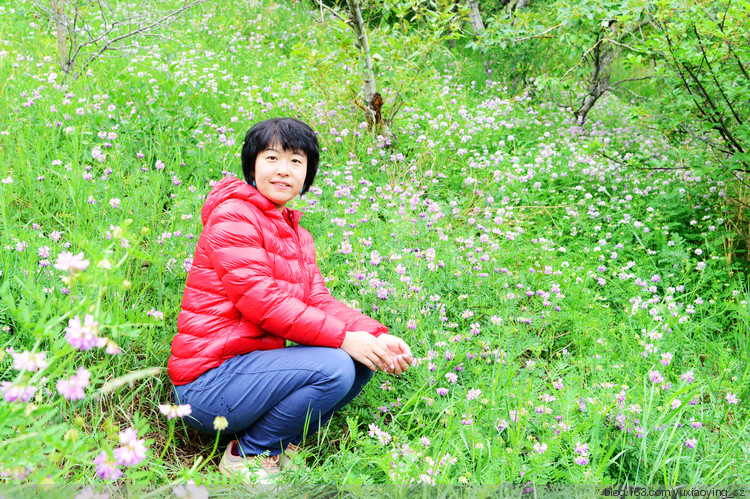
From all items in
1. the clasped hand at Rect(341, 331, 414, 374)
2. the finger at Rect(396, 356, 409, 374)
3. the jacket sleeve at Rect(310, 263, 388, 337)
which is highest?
the jacket sleeve at Rect(310, 263, 388, 337)

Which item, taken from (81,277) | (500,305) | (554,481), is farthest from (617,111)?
(81,277)

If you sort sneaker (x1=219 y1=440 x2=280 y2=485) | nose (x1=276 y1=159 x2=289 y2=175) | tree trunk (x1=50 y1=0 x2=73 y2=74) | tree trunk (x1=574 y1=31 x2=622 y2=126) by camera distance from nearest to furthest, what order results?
sneaker (x1=219 y1=440 x2=280 y2=485)
nose (x1=276 y1=159 x2=289 y2=175)
tree trunk (x1=50 y1=0 x2=73 y2=74)
tree trunk (x1=574 y1=31 x2=622 y2=126)

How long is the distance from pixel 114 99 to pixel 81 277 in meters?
3.47

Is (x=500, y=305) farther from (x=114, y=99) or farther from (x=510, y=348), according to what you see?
(x=114, y=99)

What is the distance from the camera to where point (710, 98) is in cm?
400

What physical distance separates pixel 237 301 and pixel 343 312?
54 cm

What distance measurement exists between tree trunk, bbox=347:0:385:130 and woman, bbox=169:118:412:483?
2.60 meters

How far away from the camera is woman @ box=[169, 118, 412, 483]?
208 centimetres

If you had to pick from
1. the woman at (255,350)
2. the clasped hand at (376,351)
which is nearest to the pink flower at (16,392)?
the woman at (255,350)

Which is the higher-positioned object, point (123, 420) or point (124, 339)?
point (124, 339)

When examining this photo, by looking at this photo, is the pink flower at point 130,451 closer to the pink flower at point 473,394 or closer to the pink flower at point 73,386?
the pink flower at point 73,386

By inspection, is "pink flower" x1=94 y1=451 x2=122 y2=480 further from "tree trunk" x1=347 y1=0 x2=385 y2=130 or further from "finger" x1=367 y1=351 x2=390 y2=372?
"tree trunk" x1=347 y1=0 x2=385 y2=130

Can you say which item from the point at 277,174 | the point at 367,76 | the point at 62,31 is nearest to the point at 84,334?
the point at 277,174

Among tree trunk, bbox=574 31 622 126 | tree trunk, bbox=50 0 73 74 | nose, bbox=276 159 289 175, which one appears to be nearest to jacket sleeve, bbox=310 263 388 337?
nose, bbox=276 159 289 175
